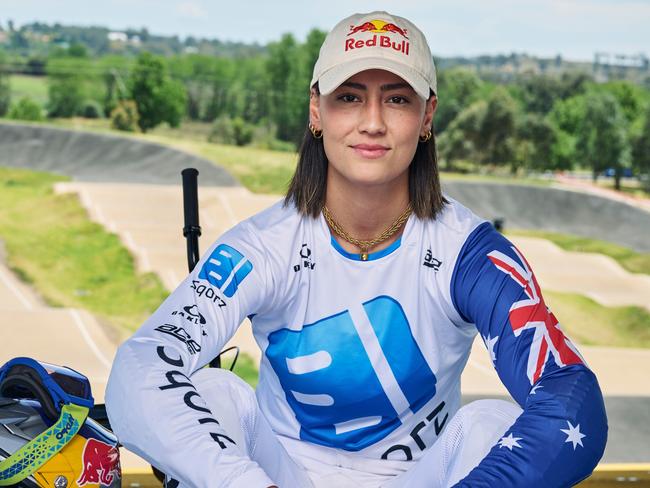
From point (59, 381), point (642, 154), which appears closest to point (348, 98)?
point (59, 381)

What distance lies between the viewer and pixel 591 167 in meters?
28.2

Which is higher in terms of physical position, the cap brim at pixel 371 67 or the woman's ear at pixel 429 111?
the cap brim at pixel 371 67

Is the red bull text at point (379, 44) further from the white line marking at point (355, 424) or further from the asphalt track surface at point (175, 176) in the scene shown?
the asphalt track surface at point (175, 176)

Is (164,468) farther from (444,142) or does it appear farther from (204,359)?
(444,142)

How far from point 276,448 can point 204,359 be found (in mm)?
249

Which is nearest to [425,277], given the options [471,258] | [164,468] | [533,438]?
[471,258]

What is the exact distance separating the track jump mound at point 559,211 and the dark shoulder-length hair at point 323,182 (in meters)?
23.4

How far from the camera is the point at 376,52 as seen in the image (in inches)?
63.1

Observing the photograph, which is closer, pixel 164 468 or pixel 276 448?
pixel 164 468

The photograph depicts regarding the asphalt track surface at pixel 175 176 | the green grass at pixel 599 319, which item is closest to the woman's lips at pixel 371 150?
the green grass at pixel 599 319

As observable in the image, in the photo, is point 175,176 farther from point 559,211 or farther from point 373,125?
point 373,125

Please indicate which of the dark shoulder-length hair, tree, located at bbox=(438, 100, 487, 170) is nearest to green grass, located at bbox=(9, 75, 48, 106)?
tree, located at bbox=(438, 100, 487, 170)

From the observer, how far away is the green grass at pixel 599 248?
25.0 meters

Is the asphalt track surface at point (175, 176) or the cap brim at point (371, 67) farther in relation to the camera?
the asphalt track surface at point (175, 176)
